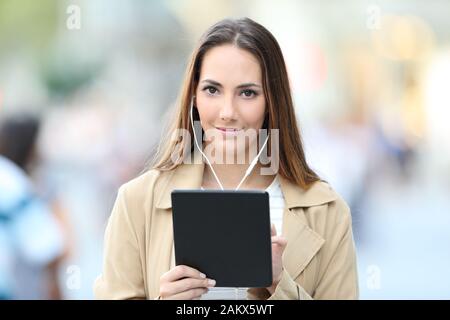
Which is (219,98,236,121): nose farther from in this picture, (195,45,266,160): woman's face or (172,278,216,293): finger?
(172,278,216,293): finger

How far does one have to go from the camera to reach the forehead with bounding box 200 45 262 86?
1443mm

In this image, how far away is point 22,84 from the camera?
2.01m

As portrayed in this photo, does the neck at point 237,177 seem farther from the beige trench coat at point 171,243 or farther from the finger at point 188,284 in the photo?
the finger at point 188,284

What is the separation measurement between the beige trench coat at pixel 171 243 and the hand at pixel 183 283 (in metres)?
0.12

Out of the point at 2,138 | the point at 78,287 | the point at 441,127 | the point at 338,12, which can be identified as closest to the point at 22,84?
the point at 2,138

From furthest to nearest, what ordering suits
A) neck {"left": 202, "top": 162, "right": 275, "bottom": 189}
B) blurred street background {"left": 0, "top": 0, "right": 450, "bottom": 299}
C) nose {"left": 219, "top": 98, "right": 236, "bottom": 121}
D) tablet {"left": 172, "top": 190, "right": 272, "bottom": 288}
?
1. blurred street background {"left": 0, "top": 0, "right": 450, "bottom": 299}
2. neck {"left": 202, "top": 162, "right": 275, "bottom": 189}
3. nose {"left": 219, "top": 98, "right": 236, "bottom": 121}
4. tablet {"left": 172, "top": 190, "right": 272, "bottom": 288}

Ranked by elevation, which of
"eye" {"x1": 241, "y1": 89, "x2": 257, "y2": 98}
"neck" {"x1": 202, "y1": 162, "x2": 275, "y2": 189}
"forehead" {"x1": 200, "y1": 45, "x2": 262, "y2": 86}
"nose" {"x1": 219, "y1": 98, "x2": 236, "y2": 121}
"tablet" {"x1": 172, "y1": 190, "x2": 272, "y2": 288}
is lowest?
"tablet" {"x1": 172, "y1": 190, "x2": 272, "y2": 288}

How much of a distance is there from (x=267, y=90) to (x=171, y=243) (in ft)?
1.30

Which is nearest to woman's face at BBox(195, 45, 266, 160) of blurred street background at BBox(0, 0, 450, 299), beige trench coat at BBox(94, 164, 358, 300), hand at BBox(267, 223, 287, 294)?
beige trench coat at BBox(94, 164, 358, 300)

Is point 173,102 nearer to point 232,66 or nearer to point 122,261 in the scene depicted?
point 232,66

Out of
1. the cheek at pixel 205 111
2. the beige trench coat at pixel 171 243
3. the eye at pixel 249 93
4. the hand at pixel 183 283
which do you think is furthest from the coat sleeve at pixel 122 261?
the eye at pixel 249 93

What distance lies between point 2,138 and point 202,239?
39.1 inches

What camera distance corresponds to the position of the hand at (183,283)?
1.29m
